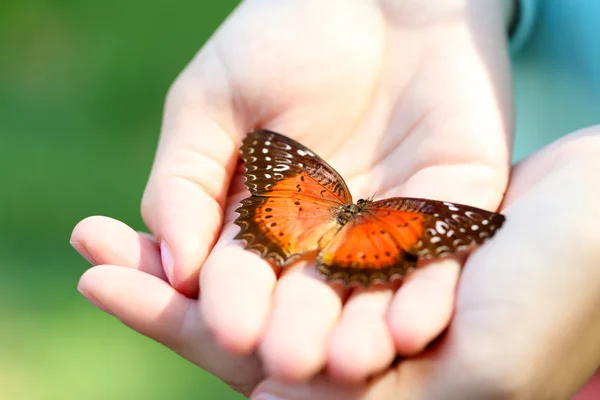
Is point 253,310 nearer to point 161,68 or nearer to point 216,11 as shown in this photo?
point 161,68

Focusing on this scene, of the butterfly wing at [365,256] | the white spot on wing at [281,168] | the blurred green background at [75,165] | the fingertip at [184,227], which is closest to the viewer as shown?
the butterfly wing at [365,256]

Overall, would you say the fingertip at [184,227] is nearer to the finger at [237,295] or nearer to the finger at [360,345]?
the finger at [237,295]

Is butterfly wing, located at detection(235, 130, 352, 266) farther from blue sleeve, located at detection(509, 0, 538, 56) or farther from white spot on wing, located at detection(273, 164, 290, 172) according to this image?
blue sleeve, located at detection(509, 0, 538, 56)

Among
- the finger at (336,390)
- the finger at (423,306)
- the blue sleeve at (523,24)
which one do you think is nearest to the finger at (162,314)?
the finger at (336,390)

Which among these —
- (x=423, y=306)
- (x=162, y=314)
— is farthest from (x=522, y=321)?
(x=162, y=314)

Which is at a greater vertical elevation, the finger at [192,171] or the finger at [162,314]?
the finger at [192,171]

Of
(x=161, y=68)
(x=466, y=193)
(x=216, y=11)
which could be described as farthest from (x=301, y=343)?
(x=216, y=11)
